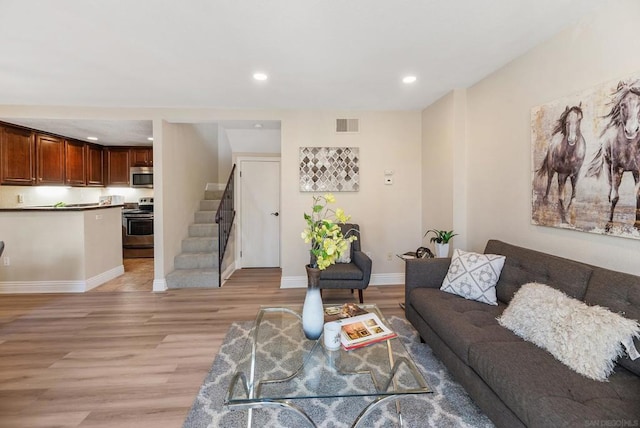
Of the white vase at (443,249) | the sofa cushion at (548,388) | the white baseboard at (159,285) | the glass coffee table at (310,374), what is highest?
the white vase at (443,249)

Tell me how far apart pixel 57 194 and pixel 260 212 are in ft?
12.2

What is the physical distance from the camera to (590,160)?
6.17 feet

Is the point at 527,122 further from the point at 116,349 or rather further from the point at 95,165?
the point at 95,165

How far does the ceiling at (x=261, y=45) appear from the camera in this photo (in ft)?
6.19

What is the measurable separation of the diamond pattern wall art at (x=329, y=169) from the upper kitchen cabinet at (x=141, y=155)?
4014 millimetres

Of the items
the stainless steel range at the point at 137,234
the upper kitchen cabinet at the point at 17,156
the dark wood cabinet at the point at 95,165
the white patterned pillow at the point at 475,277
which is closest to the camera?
the white patterned pillow at the point at 475,277

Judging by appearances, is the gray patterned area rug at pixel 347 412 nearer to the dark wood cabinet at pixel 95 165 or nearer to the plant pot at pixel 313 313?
the plant pot at pixel 313 313

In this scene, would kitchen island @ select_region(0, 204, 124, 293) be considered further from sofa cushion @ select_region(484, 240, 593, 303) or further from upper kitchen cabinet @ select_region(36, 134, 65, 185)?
sofa cushion @ select_region(484, 240, 593, 303)

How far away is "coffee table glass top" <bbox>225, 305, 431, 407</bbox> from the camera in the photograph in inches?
52.4

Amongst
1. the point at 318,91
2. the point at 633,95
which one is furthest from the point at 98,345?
the point at 633,95

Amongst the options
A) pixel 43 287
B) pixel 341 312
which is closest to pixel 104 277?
pixel 43 287

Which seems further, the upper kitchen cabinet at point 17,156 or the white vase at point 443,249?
the upper kitchen cabinet at point 17,156

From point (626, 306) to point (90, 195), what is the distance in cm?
784

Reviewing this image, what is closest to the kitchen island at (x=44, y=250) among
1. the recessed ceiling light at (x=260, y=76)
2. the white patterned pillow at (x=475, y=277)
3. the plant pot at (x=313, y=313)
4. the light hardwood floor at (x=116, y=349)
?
the light hardwood floor at (x=116, y=349)
